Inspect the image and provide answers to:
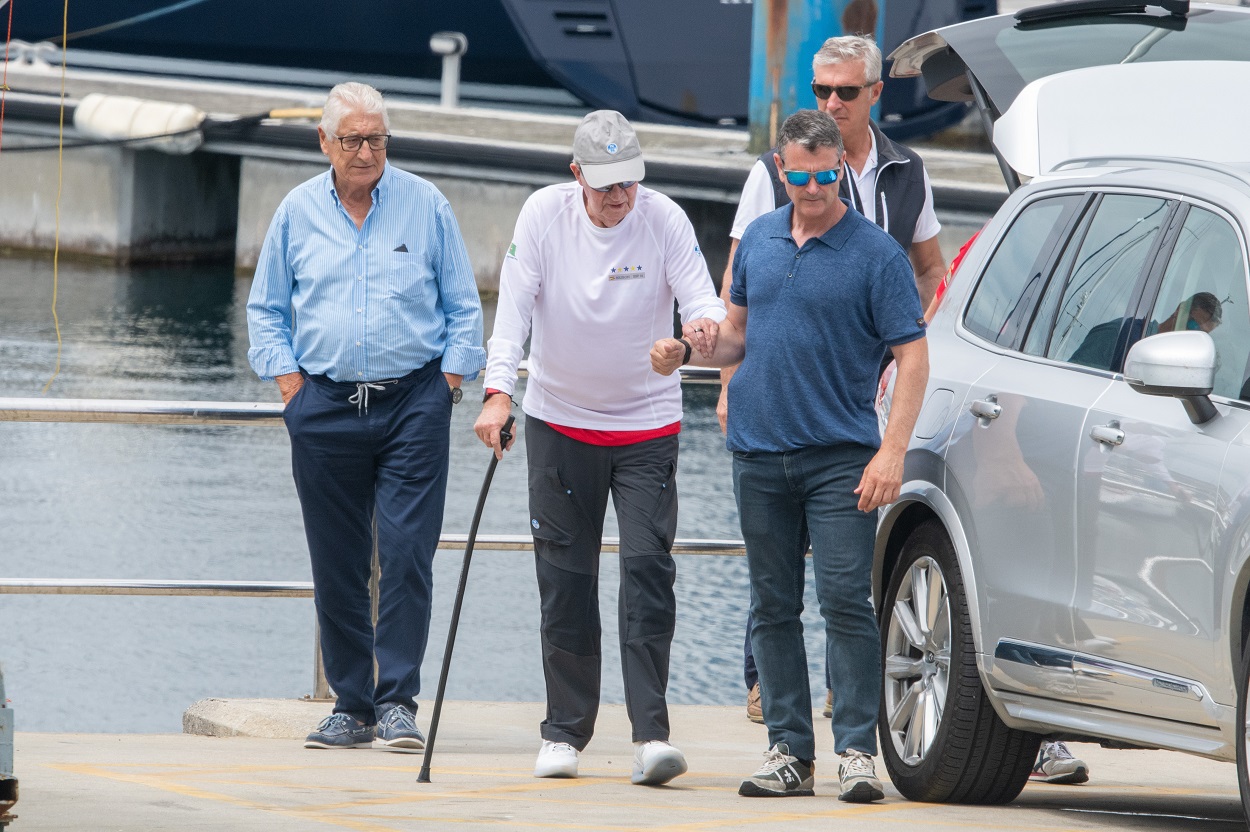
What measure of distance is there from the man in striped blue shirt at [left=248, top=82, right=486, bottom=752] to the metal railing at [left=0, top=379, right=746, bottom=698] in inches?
15.8

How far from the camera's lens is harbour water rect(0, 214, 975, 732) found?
8898mm

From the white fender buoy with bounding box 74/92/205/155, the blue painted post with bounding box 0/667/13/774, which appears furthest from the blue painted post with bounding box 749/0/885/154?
the blue painted post with bounding box 0/667/13/774

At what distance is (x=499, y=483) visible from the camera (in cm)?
1288

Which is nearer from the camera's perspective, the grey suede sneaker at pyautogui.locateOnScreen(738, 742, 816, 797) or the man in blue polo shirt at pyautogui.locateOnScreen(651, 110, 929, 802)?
the man in blue polo shirt at pyautogui.locateOnScreen(651, 110, 929, 802)

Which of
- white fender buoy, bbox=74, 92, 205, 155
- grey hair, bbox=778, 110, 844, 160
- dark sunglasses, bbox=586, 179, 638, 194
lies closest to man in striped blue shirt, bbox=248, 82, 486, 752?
dark sunglasses, bbox=586, 179, 638, 194

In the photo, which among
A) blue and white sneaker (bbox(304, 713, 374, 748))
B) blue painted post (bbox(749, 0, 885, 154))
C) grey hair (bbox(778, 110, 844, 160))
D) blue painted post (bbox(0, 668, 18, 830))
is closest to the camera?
blue painted post (bbox(0, 668, 18, 830))

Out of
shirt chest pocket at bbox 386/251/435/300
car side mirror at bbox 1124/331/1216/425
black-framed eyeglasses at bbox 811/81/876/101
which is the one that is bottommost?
shirt chest pocket at bbox 386/251/435/300

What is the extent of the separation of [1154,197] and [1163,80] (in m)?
0.49

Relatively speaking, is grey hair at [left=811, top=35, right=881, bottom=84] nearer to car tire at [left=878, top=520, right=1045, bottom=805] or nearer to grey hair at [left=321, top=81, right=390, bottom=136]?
grey hair at [left=321, top=81, right=390, bottom=136]

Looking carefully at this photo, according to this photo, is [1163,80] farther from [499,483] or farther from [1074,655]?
[499,483]

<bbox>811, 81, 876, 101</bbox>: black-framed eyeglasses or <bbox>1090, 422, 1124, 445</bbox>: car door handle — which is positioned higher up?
<bbox>811, 81, 876, 101</bbox>: black-framed eyeglasses

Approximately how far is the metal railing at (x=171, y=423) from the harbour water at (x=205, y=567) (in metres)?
1.86

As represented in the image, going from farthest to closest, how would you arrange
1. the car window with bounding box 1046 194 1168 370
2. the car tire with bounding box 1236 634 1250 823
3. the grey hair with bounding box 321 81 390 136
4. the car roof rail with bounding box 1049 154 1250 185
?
the grey hair with bounding box 321 81 390 136
the car window with bounding box 1046 194 1168 370
the car roof rail with bounding box 1049 154 1250 185
the car tire with bounding box 1236 634 1250 823

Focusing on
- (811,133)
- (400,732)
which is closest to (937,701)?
(811,133)
